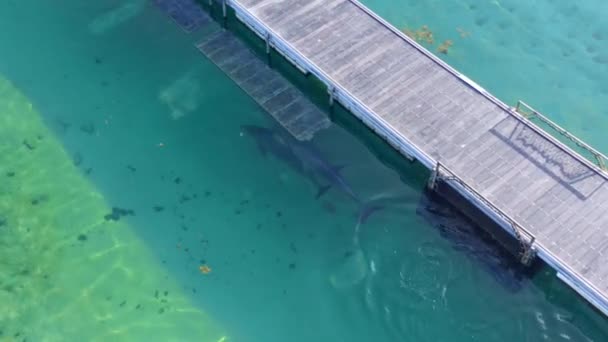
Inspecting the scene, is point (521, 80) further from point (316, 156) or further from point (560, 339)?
point (560, 339)

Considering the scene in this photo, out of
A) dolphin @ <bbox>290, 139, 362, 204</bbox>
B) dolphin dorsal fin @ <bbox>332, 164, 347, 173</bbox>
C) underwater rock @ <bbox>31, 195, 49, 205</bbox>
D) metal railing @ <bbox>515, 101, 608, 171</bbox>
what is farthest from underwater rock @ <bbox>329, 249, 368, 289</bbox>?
underwater rock @ <bbox>31, 195, 49, 205</bbox>

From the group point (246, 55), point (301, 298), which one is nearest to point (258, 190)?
point (301, 298)

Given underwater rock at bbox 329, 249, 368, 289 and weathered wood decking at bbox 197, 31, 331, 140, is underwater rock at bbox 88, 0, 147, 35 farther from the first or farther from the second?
underwater rock at bbox 329, 249, 368, 289

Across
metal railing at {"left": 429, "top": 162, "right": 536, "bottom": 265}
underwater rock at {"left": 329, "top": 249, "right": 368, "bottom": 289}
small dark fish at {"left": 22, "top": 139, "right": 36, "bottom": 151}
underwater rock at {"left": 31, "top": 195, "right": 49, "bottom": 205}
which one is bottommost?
underwater rock at {"left": 31, "top": 195, "right": 49, "bottom": 205}

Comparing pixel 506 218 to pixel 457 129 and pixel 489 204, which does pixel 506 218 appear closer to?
pixel 489 204

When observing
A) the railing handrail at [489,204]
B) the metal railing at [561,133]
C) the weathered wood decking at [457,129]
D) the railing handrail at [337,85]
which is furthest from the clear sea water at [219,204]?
the railing handrail at [337,85]

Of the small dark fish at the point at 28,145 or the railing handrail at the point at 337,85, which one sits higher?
the railing handrail at the point at 337,85

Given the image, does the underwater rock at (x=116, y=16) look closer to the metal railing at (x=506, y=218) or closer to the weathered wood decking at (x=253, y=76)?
the weathered wood decking at (x=253, y=76)

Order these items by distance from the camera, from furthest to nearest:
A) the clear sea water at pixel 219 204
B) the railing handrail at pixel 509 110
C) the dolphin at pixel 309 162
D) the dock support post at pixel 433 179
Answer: the dolphin at pixel 309 162, the dock support post at pixel 433 179, the railing handrail at pixel 509 110, the clear sea water at pixel 219 204
